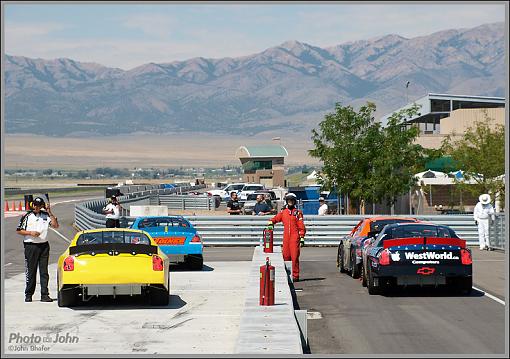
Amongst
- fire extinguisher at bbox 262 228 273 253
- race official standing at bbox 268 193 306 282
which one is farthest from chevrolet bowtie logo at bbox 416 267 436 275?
fire extinguisher at bbox 262 228 273 253

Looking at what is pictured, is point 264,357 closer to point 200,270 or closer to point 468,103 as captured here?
point 200,270

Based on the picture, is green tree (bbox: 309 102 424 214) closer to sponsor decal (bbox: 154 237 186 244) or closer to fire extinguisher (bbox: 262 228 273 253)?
fire extinguisher (bbox: 262 228 273 253)

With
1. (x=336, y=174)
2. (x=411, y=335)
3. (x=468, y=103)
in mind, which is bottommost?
(x=411, y=335)

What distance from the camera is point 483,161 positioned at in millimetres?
53250

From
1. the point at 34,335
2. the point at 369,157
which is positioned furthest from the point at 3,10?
the point at 369,157

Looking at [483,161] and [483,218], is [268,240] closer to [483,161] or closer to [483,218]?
[483,218]

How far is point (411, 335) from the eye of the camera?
13.9 m

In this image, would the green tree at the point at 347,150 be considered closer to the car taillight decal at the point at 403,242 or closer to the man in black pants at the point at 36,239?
the car taillight decal at the point at 403,242

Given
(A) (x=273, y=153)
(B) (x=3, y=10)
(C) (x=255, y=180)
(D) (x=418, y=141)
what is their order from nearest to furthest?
(B) (x=3, y=10), (D) (x=418, y=141), (C) (x=255, y=180), (A) (x=273, y=153)

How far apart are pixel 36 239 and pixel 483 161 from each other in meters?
38.7

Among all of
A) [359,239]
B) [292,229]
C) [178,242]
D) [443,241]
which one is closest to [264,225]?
[178,242]

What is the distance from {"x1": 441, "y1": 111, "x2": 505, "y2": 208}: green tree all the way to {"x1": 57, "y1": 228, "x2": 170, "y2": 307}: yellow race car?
36.6 m

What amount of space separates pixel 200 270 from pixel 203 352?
41.7 feet

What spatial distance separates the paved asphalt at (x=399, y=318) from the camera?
42.5 feet
